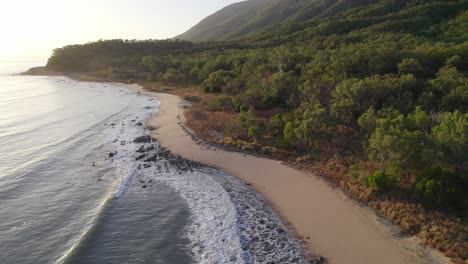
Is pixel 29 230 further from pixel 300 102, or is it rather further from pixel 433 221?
pixel 300 102

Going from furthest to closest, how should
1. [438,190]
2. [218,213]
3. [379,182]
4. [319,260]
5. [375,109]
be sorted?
[375,109], [218,213], [379,182], [438,190], [319,260]

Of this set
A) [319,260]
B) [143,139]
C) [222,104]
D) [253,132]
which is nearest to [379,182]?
[319,260]

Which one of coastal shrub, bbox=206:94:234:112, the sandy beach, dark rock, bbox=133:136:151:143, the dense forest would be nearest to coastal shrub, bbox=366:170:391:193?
the dense forest

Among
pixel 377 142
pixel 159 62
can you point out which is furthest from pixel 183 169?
pixel 159 62

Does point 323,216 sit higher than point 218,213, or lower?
lower

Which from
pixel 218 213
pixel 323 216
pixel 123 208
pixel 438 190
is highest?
pixel 123 208

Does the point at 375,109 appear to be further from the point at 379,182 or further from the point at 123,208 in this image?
the point at 123,208

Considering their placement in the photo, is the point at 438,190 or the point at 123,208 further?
the point at 123,208
